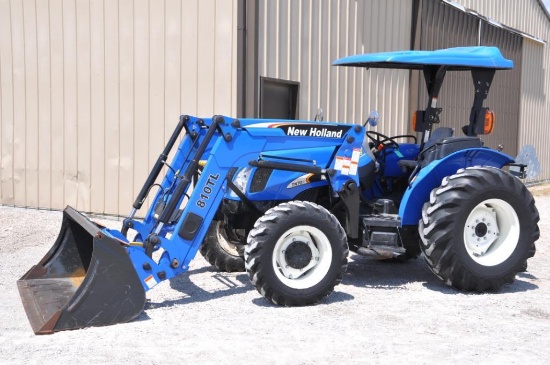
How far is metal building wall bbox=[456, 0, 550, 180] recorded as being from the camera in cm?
1845

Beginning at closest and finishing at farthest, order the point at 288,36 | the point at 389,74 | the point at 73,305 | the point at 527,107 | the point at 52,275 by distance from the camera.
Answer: the point at 73,305 < the point at 52,275 < the point at 288,36 < the point at 389,74 < the point at 527,107

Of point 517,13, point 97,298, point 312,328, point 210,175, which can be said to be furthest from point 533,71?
point 97,298

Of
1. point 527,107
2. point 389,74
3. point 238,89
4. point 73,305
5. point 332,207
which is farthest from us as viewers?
point 527,107

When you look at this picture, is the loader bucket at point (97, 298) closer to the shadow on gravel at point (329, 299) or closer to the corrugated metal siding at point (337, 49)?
the shadow on gravel at point (329, 299)

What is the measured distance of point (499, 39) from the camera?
1742 centimetres

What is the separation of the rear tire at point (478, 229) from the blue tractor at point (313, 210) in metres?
0.01

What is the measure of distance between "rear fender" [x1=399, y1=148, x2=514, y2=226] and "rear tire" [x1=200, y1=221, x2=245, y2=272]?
69.0 inches

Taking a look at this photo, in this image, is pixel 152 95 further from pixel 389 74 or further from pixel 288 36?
pixel 389 74

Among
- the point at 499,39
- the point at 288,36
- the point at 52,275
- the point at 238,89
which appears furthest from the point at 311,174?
the point at 499,39

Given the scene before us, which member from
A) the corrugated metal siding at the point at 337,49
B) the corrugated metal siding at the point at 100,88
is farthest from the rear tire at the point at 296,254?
the corrugated metal siding at the point at 337,49

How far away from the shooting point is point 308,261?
6188 millimetres

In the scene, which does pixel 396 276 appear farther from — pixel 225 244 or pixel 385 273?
pixel 225 244

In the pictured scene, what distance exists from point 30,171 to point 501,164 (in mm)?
7603

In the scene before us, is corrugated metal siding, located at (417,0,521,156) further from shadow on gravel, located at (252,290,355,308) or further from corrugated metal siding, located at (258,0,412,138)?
shadow on gravel, located at (252,290,355,308)
